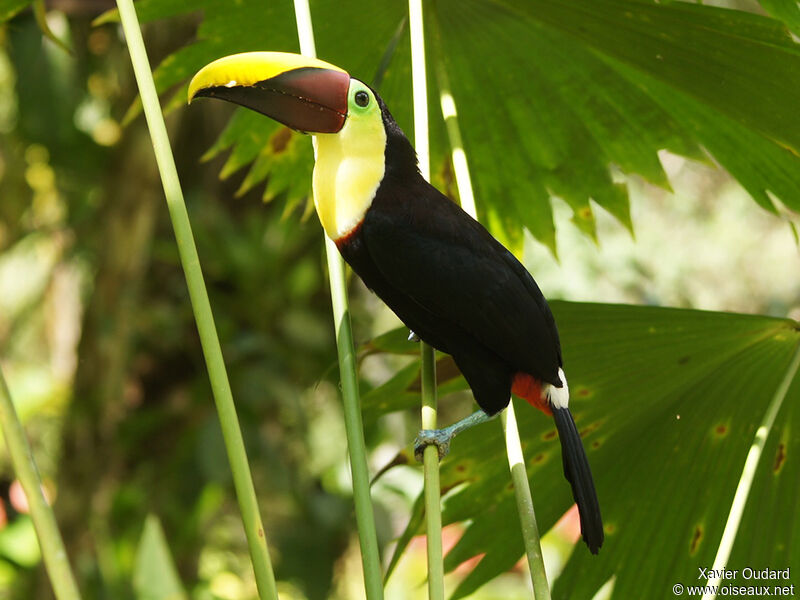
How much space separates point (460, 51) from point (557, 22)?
0.22m

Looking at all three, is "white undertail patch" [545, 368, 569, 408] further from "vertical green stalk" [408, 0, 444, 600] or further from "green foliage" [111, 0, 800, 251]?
"green foliage" [111, 0, 800, 251]

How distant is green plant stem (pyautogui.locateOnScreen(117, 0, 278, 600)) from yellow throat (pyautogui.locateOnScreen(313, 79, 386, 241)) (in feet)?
1.04

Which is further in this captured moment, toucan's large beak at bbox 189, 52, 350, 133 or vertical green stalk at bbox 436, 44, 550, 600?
toucan's large beak at bbox 189, 52, 350, 133

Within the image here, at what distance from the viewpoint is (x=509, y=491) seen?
1441 millimetres

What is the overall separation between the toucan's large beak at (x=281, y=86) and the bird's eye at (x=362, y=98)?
3 cm

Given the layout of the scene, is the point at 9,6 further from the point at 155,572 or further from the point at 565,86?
the point at 155,572

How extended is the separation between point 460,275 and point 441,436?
211mm

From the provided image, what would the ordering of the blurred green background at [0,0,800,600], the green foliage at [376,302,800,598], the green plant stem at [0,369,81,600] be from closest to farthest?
the green plant stem at [0,369,81,600]
the green foliage at [376,302,800,598]
the blurred green background at [0,0,800,600]

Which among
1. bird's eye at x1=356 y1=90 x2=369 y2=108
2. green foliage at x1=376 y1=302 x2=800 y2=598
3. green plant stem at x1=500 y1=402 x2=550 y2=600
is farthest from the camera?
green foliage at x1=376 y1=302 x2=800 y2=598

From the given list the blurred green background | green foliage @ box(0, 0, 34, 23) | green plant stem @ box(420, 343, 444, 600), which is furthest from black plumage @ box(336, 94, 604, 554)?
the blurred green background

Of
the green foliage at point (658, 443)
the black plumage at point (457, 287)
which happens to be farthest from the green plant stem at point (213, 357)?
the green foliage at point (658, 443)

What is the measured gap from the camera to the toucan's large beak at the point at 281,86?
3.50 feet

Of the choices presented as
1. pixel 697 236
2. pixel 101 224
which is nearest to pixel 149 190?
pixel 101 224

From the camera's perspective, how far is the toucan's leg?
1.08 m
